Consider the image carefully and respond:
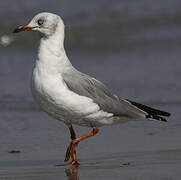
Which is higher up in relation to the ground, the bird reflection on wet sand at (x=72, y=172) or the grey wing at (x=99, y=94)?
the grey wing at (x=99, y=94)

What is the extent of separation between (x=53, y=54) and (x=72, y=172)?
1326mm

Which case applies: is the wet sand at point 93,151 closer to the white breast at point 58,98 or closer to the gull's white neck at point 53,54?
the white breast at point 58,98

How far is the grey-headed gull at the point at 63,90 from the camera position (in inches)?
236

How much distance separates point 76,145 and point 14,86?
3.37m

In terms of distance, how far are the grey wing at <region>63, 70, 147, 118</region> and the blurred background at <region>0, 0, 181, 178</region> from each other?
2.65 feet

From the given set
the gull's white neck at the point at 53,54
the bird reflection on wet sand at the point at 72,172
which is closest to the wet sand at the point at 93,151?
the bird reflection on wet sand at the point at 72,172

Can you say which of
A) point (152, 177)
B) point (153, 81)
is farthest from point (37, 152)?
point (153, 81)

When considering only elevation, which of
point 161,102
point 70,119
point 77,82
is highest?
point 77,82

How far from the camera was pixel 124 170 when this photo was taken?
5.76 meters

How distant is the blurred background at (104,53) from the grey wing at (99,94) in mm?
809

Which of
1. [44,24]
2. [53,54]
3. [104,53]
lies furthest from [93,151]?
[104,53]

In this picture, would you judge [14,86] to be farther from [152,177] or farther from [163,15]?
[163,15]

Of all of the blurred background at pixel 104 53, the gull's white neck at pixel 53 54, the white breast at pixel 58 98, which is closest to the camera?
the white breast at pixel 58 98

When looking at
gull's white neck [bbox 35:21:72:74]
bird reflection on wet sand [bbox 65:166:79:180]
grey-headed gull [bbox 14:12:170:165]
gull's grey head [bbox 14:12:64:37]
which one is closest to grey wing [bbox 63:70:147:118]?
grey-headed gull [bbox 14:12:170:165]
